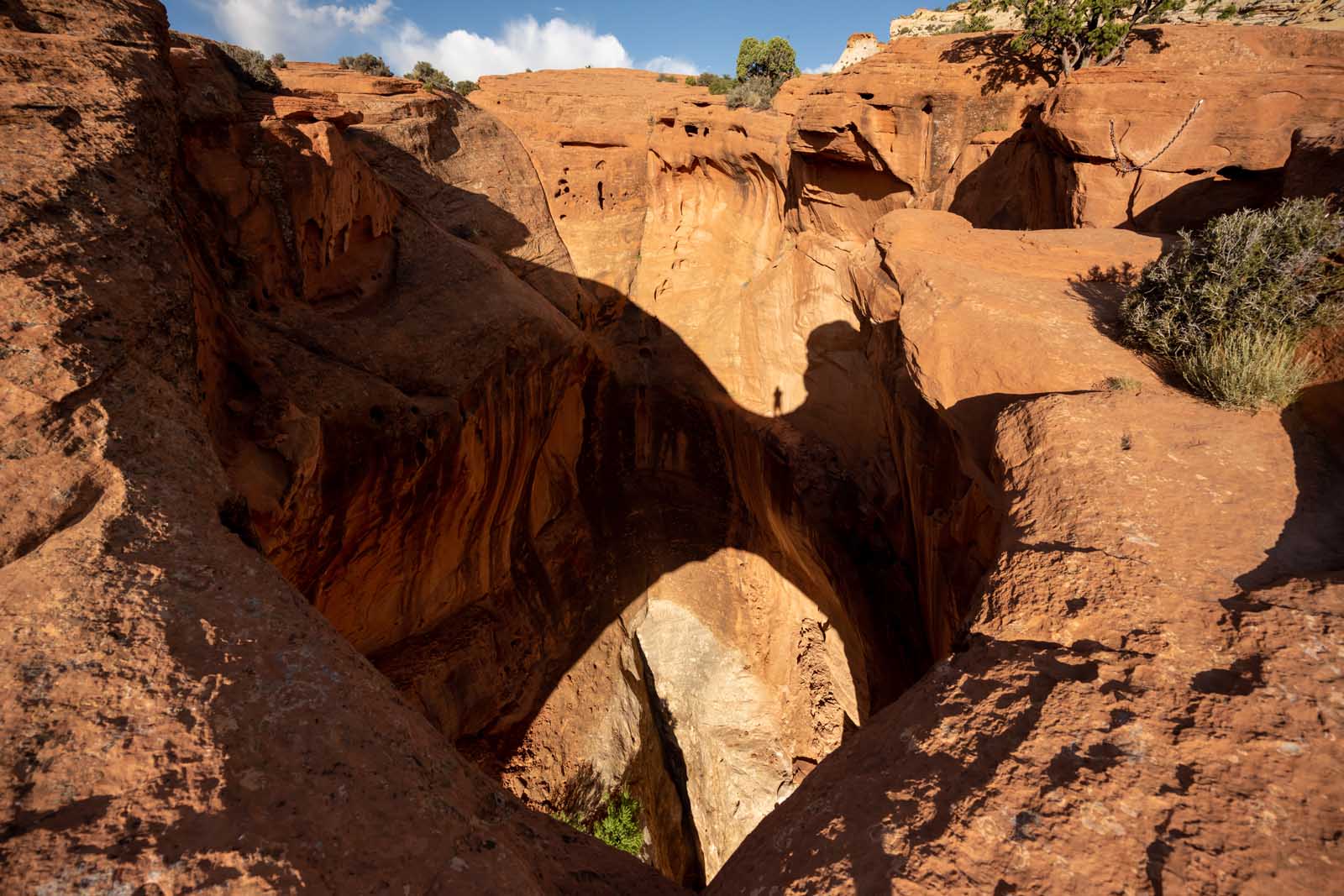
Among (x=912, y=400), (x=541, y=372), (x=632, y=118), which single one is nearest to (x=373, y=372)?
(x=541, y=372)

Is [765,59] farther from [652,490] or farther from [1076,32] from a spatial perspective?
[652,490]

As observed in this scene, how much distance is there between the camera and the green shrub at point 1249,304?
4.32 meters

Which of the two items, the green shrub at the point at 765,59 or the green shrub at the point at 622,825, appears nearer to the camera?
the green shrub at the point at 622,825

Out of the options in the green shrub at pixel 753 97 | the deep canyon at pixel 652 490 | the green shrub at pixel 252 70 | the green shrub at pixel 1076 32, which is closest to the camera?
the deep canyon at pixel 652 490

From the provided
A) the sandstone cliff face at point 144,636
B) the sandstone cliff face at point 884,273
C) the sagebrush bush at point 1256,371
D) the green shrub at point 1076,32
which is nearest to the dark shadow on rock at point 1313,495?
the sagebrush bush at point 1256,371

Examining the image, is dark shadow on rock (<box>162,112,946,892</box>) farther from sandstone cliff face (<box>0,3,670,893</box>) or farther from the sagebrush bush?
the sagebrush bush

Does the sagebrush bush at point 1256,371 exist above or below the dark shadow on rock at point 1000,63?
below

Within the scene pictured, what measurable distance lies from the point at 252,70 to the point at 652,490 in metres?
11.3

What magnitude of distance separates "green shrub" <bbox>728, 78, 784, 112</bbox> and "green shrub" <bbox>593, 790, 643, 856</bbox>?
16864 millimetres

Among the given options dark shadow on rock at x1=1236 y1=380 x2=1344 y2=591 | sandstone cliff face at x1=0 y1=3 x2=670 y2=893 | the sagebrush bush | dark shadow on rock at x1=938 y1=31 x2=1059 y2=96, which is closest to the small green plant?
sandstone cliff face at x1=0 y1=3 x2=670 y2=893

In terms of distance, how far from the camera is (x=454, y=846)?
2.56 metres

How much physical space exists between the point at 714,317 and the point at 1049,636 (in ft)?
43.0

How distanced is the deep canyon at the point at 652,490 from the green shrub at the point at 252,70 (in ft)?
1.27

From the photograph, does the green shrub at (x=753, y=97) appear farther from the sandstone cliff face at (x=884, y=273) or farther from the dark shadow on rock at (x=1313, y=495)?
the dark shadow on rock at (x=1313, y=495)
